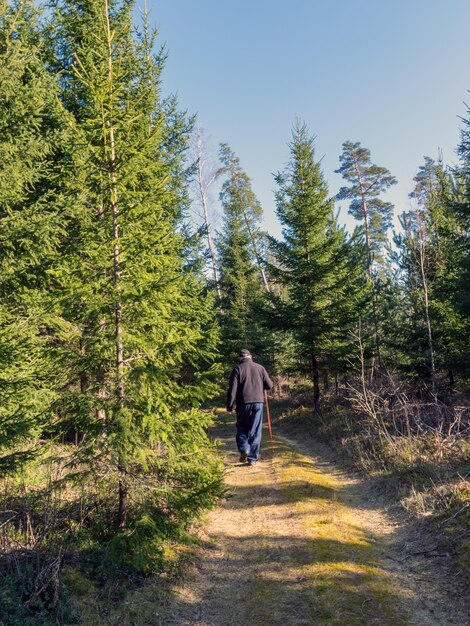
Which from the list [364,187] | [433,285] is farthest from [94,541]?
[364,187]

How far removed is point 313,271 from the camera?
1553cm

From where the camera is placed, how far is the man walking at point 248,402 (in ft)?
28.0

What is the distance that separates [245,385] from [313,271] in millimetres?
8168

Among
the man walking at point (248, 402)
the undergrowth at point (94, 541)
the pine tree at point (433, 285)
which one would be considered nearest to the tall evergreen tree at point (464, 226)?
the pine tree at point (433, 285)

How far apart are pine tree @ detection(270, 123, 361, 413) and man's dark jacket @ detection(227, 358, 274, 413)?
683 centimetres

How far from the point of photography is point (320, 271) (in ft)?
50.4

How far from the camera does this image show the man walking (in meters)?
8.55

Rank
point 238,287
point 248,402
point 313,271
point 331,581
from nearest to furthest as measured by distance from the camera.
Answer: point 331,581
point 248,402
point 313,271
point 238,287

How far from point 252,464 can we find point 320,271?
874cm

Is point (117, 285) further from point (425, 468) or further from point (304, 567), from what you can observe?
point (425, 468)

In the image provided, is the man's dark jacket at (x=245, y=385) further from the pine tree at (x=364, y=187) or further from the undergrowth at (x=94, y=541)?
the pine tree at (x=364, y=187)

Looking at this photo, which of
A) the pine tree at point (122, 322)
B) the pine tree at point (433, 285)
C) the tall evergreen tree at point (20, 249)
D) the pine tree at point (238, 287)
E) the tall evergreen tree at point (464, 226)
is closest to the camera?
the pine tree at point (122, 322)

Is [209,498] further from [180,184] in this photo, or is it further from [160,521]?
[180,184]

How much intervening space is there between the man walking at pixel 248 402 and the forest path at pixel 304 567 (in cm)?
112
